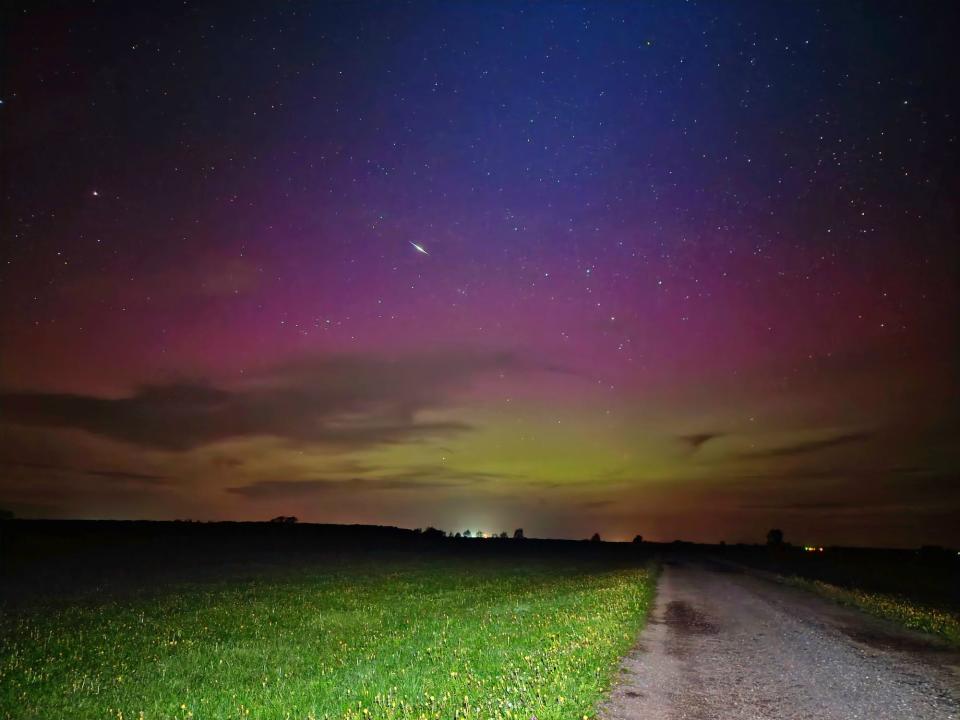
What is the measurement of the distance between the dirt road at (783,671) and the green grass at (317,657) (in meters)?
1.05

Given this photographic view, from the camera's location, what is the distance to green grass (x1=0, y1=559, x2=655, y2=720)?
11906 millimetres

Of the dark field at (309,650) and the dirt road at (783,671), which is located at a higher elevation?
the dirt road at (783,671)

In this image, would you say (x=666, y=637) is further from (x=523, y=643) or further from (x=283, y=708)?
(x=283, y=708)

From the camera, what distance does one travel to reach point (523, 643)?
17.4 meters

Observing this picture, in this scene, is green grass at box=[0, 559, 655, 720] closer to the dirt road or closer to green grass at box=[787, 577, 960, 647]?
the dirt road

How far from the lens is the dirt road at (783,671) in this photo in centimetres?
1154

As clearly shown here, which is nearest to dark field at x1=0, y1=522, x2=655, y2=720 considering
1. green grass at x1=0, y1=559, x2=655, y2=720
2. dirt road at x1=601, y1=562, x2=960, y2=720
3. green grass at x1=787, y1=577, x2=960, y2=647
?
green grass at x1=0, y1=559, x2=655, y2=720

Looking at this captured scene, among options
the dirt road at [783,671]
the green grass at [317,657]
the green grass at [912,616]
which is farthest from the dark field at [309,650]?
the green grass at [912,616]

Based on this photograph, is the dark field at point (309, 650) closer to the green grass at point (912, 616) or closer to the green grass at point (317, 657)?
the green grass at point (317, 657)

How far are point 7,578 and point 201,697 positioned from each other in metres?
45.8

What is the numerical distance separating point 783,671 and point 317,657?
12345mm

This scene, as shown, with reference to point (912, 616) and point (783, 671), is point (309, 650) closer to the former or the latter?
point (783, 671)

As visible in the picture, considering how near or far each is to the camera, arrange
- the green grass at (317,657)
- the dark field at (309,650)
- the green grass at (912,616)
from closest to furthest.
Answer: the green grass at (317,657) → the dark field at (309,650) → the green grass at (912,616)

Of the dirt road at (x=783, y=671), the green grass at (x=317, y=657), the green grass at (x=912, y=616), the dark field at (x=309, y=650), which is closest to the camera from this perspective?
the dirt road at (x=783, y=671)
